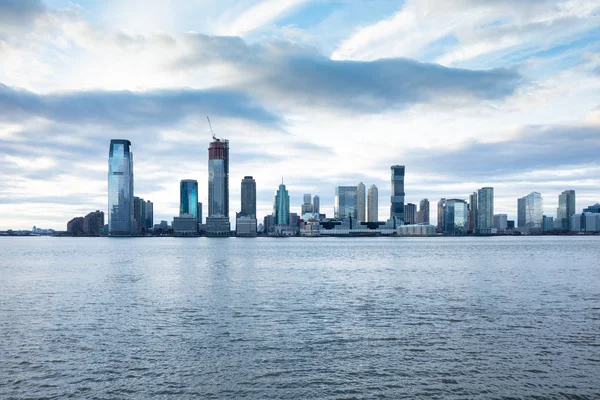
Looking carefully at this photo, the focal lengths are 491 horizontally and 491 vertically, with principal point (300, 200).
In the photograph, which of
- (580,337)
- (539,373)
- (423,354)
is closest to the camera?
(539,373)

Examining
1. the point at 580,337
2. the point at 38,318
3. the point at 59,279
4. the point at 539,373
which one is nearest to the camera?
the point at 539,373

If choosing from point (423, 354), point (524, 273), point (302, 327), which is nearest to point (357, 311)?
point (302, 327)

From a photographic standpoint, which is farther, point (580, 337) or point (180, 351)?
point (580, 337)

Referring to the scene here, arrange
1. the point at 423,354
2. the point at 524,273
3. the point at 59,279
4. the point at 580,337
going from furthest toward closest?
the point at 524,273 < the point at 59,279 < the point at 580,337 < the point at 423,354

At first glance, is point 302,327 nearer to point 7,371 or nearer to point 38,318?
point 7,371

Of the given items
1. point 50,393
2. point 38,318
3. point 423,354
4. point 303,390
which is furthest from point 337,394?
point 38,318

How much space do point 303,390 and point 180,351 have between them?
12.6 meters

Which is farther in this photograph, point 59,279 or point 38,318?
point 59,279

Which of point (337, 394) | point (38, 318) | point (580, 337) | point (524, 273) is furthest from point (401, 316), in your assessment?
point (524, 273)

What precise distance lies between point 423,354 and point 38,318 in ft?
129

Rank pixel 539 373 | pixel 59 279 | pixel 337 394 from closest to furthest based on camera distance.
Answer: pixel 337 394, pixel 539 373, pixel 59 279

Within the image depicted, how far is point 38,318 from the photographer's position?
5156 cm

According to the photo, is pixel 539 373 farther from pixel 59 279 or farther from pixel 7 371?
pixel 59 279

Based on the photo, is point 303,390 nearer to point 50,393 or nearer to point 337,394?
point 337,394
